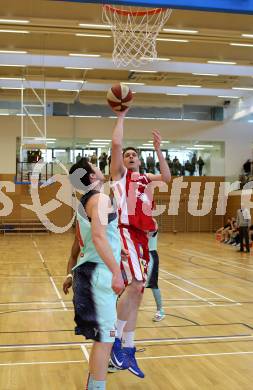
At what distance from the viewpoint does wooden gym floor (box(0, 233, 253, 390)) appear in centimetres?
461

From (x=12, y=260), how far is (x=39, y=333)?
9.11 m

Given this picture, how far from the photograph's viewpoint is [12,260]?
15125 millimetres

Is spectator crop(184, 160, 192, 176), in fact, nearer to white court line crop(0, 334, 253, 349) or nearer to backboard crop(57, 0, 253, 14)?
backboard crop(57, 0, 253, 14)

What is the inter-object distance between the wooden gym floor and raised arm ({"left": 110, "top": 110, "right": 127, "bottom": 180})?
1.84 m

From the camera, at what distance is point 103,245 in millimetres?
3457

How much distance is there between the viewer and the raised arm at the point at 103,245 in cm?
343

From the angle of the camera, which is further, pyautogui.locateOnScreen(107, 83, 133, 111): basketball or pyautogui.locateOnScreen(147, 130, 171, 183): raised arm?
pyautogui.locateOnScreen(147, 130, 171, 183): raised arm

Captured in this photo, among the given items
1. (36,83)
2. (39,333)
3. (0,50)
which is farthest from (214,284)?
(36,83)

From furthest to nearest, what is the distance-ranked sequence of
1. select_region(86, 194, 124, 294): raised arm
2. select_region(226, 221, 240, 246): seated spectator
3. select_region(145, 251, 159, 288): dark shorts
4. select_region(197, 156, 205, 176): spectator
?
select_region(197, 156, 205, 176): spectator, select_region(226, 221, 240, 246): seated spectator, select_region(145, 251, 159, 288): dark shorts, select_region(86, 194, 124, 294): raised arm

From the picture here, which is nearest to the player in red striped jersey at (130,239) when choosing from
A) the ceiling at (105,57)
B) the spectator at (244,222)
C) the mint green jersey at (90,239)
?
the mint green jersey at (90,239)

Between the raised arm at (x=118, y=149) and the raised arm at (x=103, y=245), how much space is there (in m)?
0.88

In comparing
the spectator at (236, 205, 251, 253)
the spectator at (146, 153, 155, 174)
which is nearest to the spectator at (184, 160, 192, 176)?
the spectator at (146, 153, 155, 174)

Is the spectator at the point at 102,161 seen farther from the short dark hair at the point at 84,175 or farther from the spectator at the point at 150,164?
the short dark hair at the point at 84,175

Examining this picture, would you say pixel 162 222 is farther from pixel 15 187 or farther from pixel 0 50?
pixel 0 50
